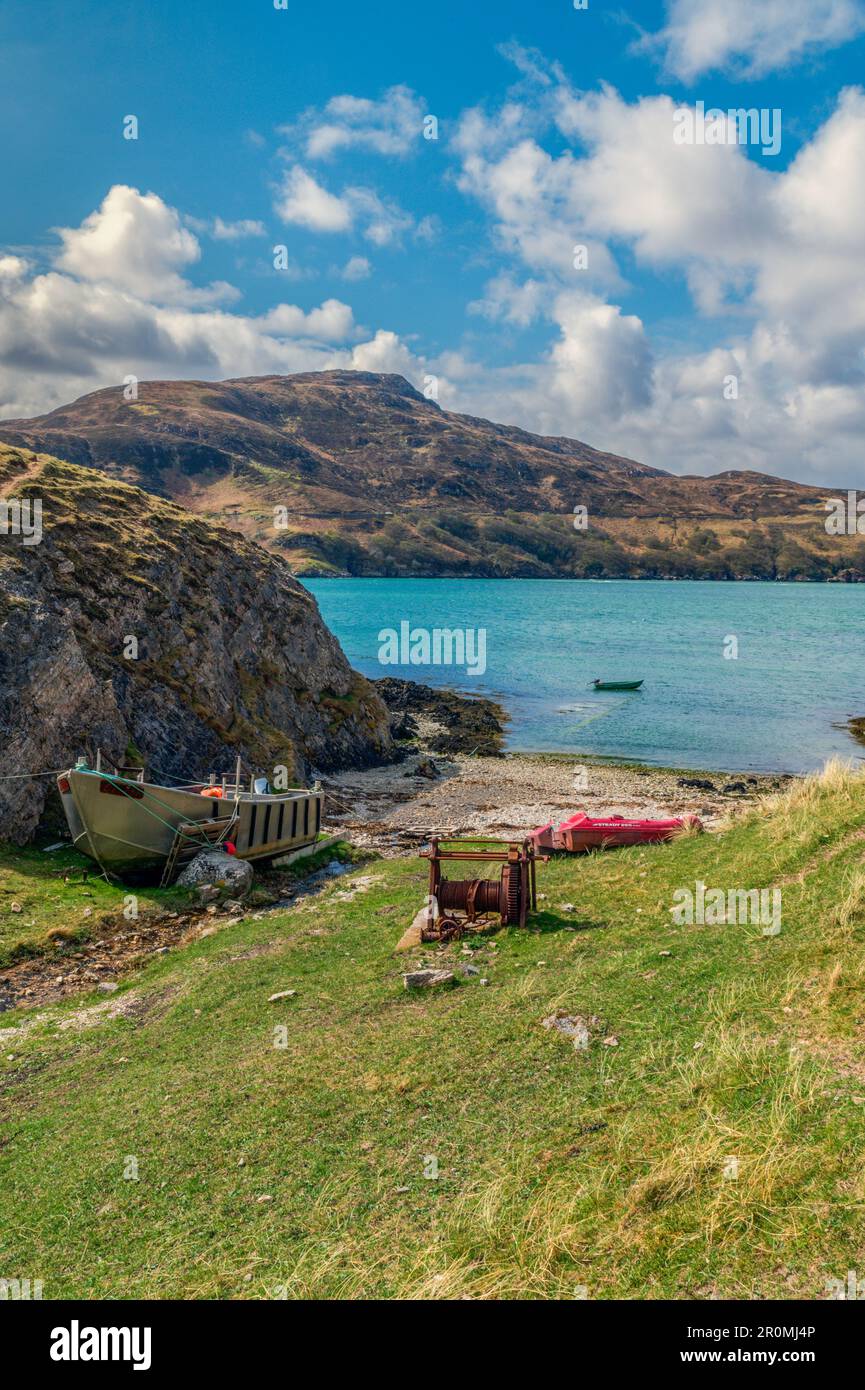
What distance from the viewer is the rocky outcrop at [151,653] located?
31250mm

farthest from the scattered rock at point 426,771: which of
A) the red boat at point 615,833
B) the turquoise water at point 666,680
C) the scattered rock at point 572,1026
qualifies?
the scattered rock at point 572,1026

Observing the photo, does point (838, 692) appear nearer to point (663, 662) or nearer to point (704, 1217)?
point (663, 662)

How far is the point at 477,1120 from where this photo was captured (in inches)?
451

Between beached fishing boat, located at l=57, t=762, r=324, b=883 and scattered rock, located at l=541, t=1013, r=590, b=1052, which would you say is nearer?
scattered rock, located at l=541, t=1013, r=590, b=1052

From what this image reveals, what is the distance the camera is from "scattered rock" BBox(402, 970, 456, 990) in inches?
663

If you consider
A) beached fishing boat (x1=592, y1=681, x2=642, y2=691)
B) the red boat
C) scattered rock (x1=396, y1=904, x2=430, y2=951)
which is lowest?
scattered rock (x1=396, y1=904, x2=430, y2=951)

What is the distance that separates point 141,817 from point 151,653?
45.2 ft

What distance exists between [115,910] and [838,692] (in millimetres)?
84516

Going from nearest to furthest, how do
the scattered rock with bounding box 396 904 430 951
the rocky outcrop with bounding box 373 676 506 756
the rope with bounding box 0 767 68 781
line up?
the scattered rock with bounding box 396 904 430 951, the rope with bounding box 0 767 68 781, the rocky outcrop with bounding box 373 676 506 756

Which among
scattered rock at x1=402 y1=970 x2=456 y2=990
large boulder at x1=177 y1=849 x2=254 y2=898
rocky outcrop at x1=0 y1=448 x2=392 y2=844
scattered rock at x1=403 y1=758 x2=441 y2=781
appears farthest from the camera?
scattered rock at x1=403 y1=758 x2=441 y2=781

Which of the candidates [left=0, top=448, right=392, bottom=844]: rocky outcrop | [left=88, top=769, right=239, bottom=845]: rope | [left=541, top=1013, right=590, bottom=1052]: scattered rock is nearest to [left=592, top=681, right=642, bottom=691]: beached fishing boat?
[left=0, top=448, right=392, bottom=844]: rocky outcrop

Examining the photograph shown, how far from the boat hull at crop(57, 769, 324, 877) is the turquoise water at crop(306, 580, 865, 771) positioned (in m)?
34.2

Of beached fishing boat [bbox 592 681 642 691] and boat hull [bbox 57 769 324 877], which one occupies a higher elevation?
beached fishing boat [bbox 592 681 642 691]

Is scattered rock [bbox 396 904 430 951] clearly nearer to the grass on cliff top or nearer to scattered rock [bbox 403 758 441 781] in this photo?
the grass on cliff top
